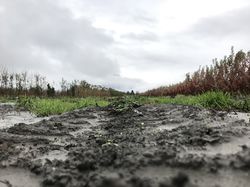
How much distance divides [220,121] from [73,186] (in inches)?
102

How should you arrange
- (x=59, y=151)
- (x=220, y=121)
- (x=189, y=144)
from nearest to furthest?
(x=189, y=144)
(x=59, y=151)
(x=220, y=121)

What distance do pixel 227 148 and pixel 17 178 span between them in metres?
1.84

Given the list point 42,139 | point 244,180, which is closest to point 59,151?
point 42,139

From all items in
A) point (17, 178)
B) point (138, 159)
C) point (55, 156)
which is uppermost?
point (138, 159)

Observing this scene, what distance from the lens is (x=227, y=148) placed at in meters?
3.83

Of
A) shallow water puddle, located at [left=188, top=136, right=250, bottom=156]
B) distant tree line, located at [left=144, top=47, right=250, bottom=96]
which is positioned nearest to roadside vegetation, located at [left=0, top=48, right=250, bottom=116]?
distant tree line, located at [left=144, top=47, right=250, bottom=96]

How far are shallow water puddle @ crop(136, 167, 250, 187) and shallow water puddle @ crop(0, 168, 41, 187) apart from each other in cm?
95

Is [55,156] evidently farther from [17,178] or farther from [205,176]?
[205,176]

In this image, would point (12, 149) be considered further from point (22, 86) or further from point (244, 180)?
point (22, 86)

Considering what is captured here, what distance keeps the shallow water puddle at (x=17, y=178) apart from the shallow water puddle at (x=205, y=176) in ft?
3.13

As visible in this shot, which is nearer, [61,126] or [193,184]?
[193,184]

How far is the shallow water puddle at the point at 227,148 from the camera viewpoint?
3707 millimetres

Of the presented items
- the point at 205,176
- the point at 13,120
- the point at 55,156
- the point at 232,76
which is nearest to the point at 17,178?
the point at 55,156

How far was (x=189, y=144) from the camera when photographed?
3990mm
